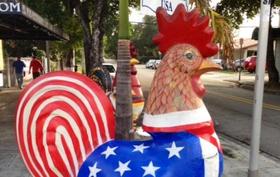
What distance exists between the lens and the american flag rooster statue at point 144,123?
10.8 ft

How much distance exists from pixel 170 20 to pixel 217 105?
42.9 feet

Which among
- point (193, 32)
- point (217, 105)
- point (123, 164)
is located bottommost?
point (217, 105)

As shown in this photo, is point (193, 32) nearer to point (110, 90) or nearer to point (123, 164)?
point (123, 164)

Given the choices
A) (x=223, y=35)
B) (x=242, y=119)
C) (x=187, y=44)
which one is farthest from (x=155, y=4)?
(x=242, y=119)

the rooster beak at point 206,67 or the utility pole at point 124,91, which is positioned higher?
the rooster beak at point 206,67

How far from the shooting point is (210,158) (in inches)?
130

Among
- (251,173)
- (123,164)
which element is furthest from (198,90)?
(251,173)

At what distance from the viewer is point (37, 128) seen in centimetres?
364

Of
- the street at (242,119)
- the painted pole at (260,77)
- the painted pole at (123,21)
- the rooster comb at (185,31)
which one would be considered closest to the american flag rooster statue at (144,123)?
the rooster comb at (185,31)

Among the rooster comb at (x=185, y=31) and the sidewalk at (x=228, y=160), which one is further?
the sidewalk at (x=228, y=160)

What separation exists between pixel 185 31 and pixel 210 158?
0.97 m

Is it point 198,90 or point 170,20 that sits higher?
point 170,20

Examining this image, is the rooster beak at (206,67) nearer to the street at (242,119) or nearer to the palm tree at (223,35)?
the palm tree at (223,35)

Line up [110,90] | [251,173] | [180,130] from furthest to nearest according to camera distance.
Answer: [110,90] < [251,173] < [180,130]
